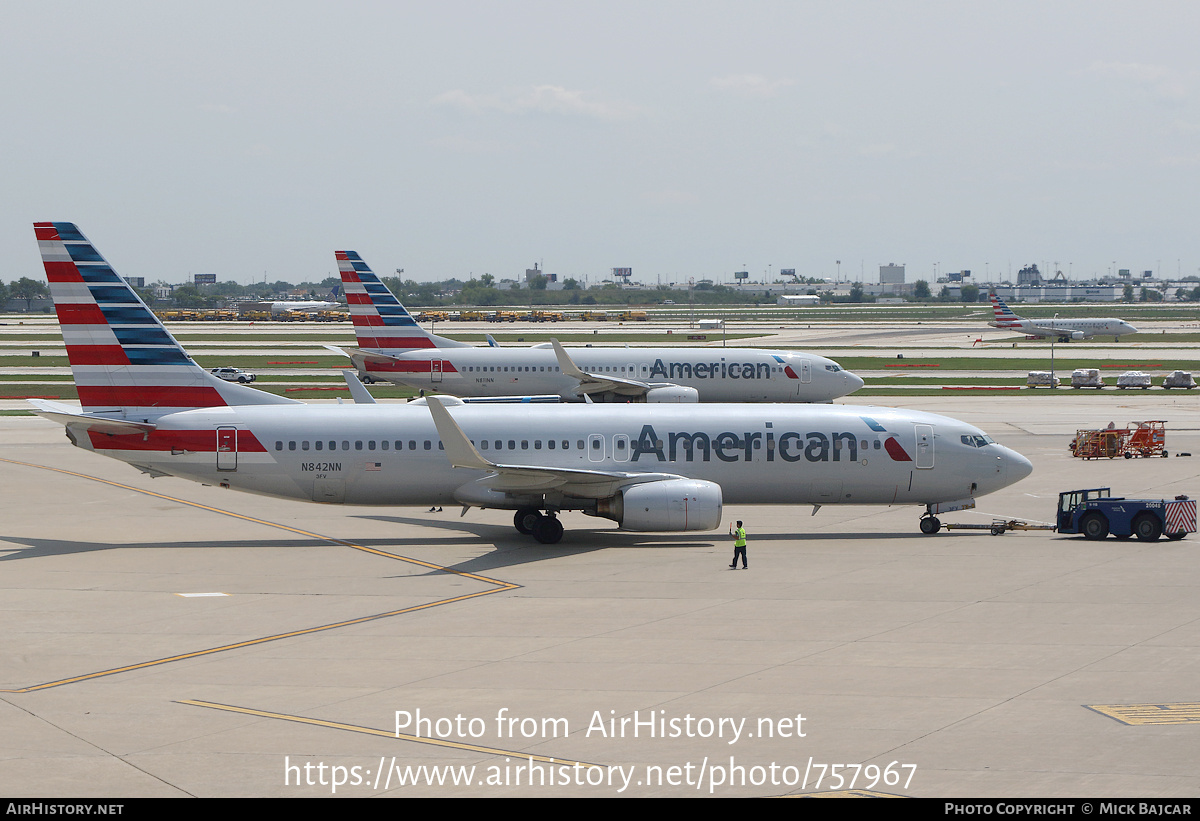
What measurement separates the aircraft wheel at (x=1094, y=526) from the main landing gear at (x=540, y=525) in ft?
55.6

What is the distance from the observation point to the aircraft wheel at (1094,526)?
37.7 meters

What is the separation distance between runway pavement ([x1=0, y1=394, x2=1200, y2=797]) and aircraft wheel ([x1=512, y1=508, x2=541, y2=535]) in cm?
45

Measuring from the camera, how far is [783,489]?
3894 cm

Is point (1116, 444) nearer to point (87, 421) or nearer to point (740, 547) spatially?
point (740, 547)

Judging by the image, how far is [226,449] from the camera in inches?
1495

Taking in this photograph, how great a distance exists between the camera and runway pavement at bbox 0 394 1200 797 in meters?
17.4

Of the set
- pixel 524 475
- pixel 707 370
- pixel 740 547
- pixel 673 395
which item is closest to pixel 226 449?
pixel 524 475

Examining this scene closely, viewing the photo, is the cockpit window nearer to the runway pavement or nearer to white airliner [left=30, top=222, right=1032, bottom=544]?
white airliner [left=30, top=222, right=1032, bottom=544]

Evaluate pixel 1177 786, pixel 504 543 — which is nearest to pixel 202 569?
pixel 504 543

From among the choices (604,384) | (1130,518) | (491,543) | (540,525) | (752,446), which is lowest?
(491,543)

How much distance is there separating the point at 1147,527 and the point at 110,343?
33983mm

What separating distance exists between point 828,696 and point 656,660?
13.0ft

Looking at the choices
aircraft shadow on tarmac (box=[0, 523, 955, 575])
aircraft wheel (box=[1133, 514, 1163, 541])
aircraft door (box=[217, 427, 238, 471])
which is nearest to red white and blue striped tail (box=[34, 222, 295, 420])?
aircraft door (box=[217, 427, 238, 471])

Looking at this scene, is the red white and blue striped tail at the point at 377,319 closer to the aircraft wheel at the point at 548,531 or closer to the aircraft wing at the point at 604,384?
the aircraft wing at the point at 604,384
